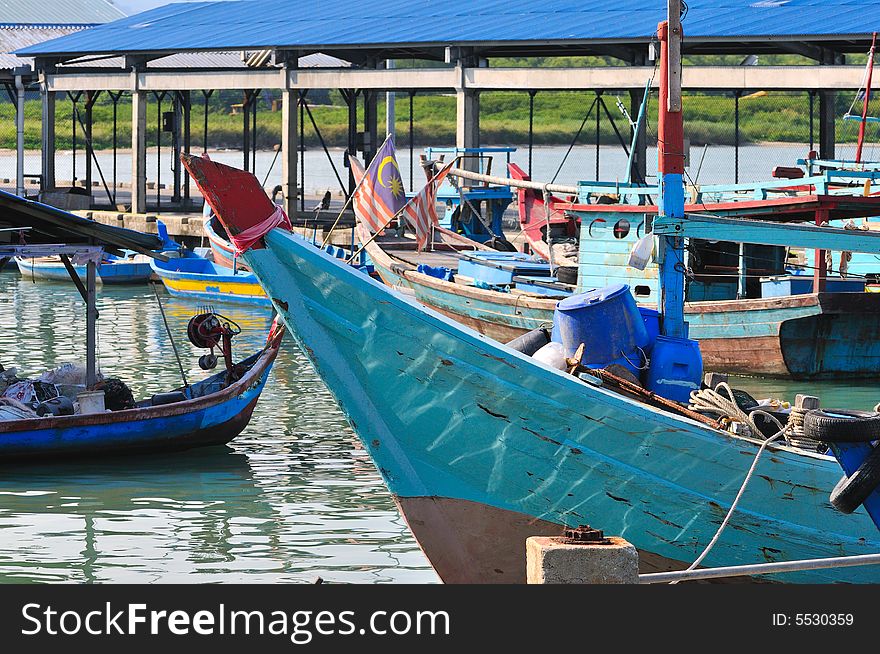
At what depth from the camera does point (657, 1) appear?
102 ft

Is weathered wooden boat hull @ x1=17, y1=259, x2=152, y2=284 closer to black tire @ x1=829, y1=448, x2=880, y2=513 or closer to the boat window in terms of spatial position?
the boat window

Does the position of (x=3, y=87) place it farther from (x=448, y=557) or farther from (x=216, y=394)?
(x=448, y=557)

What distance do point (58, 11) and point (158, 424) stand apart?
52.1 m

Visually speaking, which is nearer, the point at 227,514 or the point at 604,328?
the point at 604,328

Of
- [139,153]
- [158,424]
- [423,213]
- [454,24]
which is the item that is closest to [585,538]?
[158,424]

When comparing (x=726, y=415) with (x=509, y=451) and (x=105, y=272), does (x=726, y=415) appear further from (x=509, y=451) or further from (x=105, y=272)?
(x=105, y=272)

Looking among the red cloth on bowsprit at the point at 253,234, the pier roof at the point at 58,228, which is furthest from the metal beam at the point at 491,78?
the red cloth on bowsprit at the point at 253,234

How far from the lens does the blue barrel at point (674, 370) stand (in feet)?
32.9

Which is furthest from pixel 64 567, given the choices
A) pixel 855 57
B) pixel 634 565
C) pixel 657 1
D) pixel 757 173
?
pixel 855 57

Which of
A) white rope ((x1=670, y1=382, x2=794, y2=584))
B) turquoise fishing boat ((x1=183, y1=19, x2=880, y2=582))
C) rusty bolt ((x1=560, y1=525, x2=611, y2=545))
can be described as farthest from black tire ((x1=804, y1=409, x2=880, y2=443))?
rusty bolt ((x1=560, y1=525, x2=611, y2=545))

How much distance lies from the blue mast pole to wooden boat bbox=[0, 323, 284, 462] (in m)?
5.08

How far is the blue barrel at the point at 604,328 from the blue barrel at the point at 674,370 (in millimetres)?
151

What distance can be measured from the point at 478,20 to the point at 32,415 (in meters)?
20.1

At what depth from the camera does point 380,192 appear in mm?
21734
